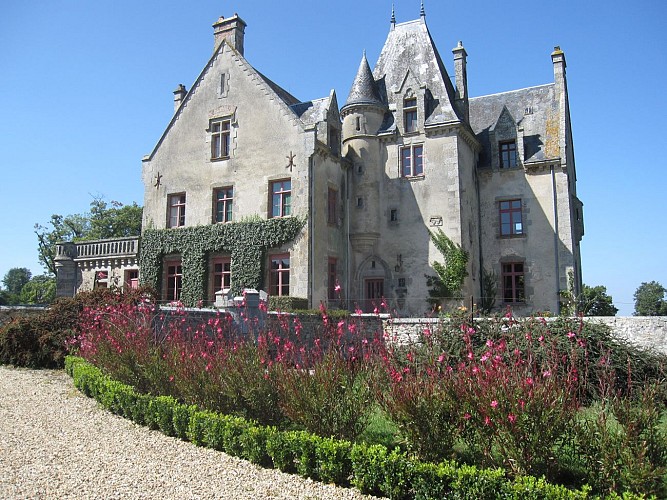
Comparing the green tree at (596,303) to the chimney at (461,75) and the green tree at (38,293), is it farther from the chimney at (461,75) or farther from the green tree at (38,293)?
the green tree at (38,293)

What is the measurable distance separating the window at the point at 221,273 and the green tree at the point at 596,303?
46.3 ft

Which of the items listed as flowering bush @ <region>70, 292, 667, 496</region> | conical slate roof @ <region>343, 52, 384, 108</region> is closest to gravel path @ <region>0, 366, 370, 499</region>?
flowering bush @ <region>70, 292, 667, 496</region>

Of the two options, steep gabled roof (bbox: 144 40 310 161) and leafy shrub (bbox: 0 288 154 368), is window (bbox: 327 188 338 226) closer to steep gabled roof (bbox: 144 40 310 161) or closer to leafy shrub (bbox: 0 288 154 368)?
steep gabled roof (bbox: 144 40 310 161)

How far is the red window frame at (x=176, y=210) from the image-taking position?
24.2m

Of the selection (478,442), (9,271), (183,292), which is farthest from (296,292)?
(9,271)

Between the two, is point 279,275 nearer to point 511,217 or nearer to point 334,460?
point 511,217

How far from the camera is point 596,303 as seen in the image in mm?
21859

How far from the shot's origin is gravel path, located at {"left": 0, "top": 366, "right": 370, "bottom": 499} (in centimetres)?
627

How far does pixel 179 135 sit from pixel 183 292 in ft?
23.0

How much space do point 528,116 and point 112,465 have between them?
23.9 m

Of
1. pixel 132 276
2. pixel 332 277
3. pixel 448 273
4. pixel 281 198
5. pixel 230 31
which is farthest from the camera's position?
pixel 132 276

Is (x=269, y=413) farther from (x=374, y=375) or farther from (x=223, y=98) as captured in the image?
(x=223, y=98)

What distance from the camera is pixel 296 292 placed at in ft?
67.6

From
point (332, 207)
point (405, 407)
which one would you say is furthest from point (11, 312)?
point (405, 407)
